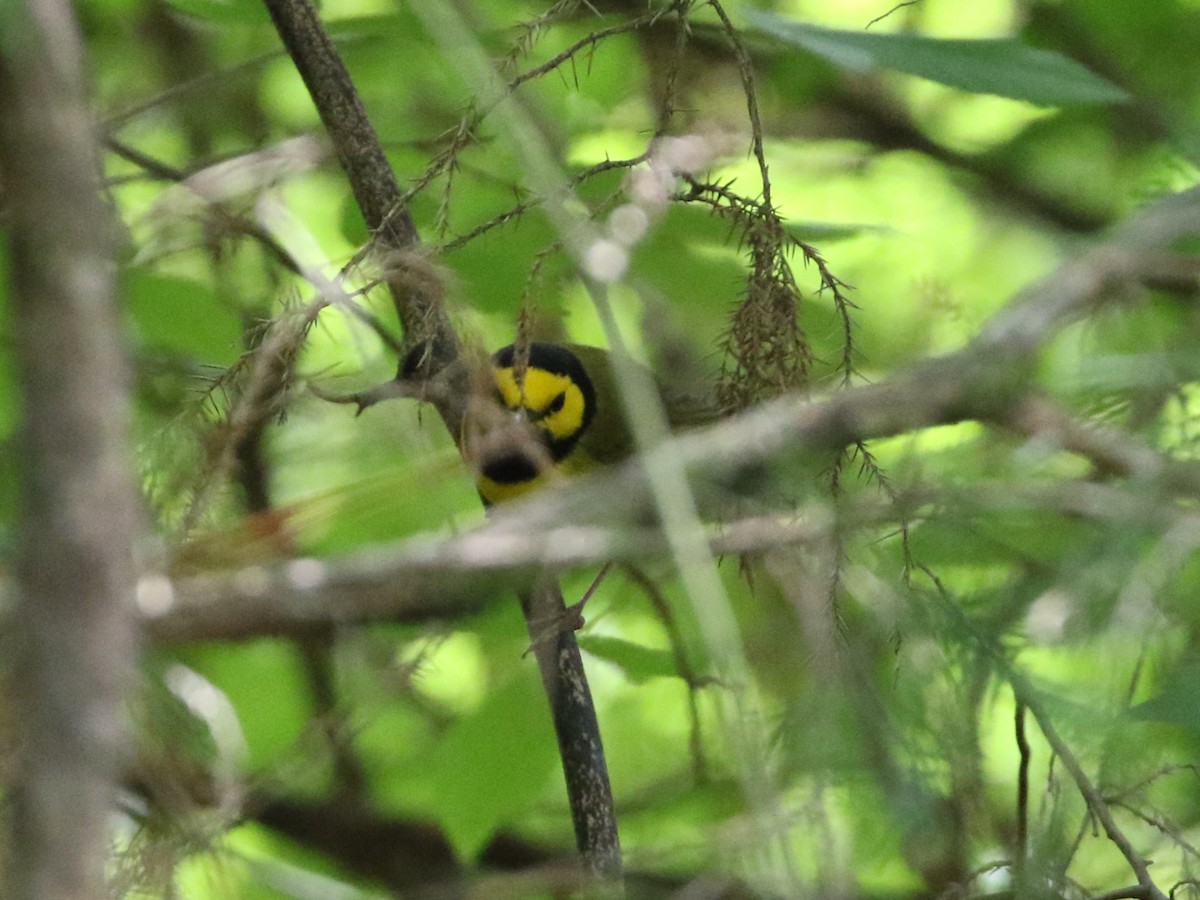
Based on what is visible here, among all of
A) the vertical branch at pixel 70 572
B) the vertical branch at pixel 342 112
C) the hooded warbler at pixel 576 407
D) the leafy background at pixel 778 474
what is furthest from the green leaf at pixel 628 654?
the vertical branch at pixel 70 572

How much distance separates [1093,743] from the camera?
64 centimetres

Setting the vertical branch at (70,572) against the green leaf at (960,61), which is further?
the green leaf at (960,61)

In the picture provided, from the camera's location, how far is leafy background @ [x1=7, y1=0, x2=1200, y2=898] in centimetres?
65

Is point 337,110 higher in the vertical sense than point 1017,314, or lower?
higher

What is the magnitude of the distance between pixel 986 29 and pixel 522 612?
1.33 m

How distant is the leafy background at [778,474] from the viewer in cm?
65

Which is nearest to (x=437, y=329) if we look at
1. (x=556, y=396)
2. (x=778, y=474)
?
(x=778, y=474)

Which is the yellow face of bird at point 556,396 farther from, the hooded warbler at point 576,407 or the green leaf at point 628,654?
the green leaf at point 628,654

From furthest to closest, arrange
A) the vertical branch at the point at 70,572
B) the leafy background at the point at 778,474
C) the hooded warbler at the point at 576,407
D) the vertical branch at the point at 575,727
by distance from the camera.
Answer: the hooded warbler at the point at 576,407 < the vertical branch at the point at 575,727 < the leafy background at the point at 778,474 < the vertical branch at the point at 70,572

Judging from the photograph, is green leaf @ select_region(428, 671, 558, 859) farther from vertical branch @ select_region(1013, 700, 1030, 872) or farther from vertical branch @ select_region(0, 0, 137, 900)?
vertical branch @ select_region(0, 0, 137, 900)

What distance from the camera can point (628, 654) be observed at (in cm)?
98

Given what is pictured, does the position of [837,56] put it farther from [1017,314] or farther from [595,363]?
[595,363]

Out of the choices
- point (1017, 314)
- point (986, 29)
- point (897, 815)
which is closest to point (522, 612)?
point (897, 815)

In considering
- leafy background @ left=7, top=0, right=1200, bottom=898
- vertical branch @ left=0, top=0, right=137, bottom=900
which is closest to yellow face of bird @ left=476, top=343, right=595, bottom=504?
leafy background @ left=7, top=0, right=1200, bottom=898
